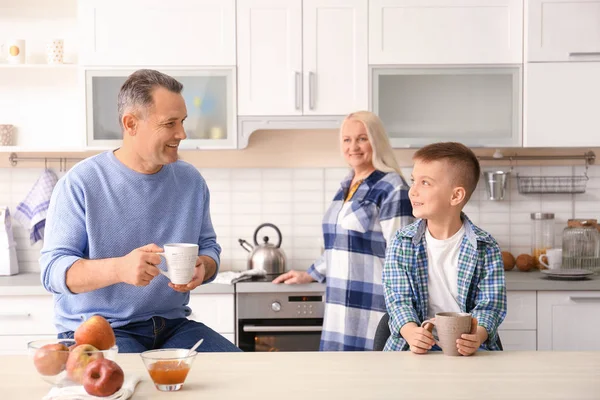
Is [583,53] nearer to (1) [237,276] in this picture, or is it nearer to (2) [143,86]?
(1) [237,276]

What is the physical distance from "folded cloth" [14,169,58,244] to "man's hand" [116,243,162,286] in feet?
7.07

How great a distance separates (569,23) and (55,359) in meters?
3.06

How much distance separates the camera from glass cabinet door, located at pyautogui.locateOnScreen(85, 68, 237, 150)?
3.76 metres

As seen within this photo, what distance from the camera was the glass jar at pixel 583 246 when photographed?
3.93 m

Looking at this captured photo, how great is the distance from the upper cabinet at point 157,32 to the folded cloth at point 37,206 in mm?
684

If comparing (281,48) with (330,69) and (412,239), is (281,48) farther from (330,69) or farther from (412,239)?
(412,239)

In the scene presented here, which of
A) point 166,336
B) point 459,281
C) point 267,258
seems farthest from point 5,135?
point 459,281

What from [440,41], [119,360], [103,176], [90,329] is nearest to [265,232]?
[440,41]

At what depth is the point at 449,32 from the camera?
376 cm

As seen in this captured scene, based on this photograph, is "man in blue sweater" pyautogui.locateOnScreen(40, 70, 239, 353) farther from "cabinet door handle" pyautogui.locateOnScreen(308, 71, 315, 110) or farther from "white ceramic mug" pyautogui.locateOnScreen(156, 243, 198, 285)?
"cabinet door handle" pyautogui.locateOnScreen(308, 71, 315, 110)

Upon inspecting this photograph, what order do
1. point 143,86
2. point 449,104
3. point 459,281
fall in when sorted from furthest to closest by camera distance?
point 449,104, point 143,86, point 459,281

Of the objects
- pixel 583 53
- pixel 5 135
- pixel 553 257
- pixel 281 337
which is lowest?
pixel 281 337

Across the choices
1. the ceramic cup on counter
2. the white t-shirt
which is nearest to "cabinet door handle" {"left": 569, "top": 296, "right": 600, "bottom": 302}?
the white t-shirt

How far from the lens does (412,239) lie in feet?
7.48
